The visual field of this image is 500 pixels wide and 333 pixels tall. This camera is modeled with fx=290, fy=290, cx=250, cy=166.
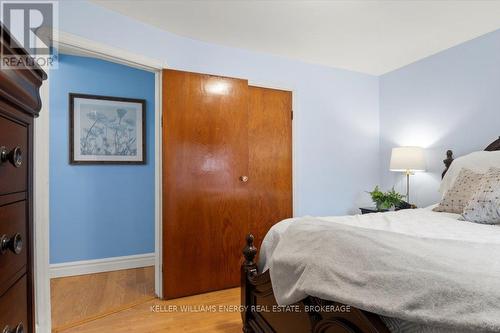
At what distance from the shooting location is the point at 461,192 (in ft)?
6.71

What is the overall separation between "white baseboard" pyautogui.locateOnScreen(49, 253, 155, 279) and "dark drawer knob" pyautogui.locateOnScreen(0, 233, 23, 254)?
107 inches

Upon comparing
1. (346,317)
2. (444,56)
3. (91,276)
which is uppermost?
(444,56)

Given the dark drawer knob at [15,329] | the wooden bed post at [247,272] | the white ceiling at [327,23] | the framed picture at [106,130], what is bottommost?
the wooden bed post at [247,272]

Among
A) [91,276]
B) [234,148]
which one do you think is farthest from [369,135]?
[91,276]

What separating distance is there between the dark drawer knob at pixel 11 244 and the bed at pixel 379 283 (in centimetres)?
87

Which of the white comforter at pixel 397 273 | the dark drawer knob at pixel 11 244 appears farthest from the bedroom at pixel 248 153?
the dark drawer knob at pixel 11 244

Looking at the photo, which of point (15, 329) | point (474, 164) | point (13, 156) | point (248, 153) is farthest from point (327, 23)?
point (15, 329)

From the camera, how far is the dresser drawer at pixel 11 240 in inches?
24.5

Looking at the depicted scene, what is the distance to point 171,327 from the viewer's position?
201cm

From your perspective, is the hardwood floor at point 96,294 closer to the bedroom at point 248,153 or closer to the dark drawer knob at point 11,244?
the bedroom at point 248,153

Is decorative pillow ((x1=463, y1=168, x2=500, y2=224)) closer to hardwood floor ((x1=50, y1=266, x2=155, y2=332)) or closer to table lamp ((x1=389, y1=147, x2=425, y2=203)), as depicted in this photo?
table lamp ((x1=389, y1=147, x2=425, y2=203))

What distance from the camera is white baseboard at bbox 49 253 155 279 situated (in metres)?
2.92

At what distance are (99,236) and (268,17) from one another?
2731 mm

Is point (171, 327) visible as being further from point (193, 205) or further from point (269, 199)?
point (269, 199)
